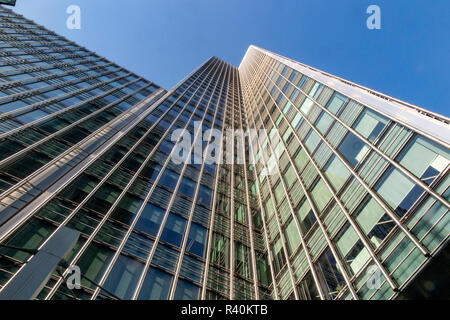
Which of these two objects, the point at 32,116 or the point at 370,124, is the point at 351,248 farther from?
the point at 32,116

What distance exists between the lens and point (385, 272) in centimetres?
1086

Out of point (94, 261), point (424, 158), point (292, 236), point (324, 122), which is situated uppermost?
point (424, 158)

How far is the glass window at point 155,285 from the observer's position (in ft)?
40.4

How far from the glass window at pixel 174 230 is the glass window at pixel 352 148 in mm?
10600

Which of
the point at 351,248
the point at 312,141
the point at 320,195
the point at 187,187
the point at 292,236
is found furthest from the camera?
the point at 187,187

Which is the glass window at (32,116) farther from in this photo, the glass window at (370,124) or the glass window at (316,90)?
the glass window at (316,90)

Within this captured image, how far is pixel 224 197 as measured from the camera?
75.8 feet

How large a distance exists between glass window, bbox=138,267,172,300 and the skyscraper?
9 centimetres

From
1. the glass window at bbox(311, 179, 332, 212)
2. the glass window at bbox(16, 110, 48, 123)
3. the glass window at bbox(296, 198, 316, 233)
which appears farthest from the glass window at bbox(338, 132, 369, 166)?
the glass window at bbox(16, 110, 48, 123)

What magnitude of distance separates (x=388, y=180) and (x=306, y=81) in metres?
16.6

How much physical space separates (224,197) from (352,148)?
10.7 m

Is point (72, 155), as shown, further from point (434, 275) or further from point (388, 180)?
point (434, 275)

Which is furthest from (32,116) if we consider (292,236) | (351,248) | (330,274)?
(351,248)
